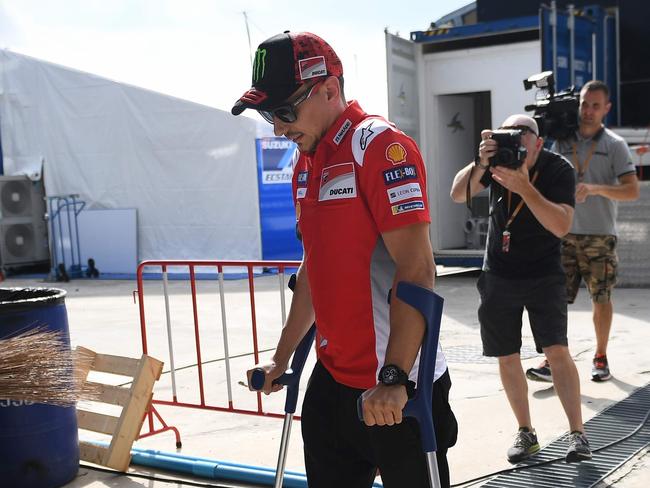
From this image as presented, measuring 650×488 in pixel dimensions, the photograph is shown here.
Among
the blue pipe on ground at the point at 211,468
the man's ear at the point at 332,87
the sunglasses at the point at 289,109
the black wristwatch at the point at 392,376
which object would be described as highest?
the man's ear at the point at 332,87

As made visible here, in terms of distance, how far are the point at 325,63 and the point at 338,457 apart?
A: 1.15 metres

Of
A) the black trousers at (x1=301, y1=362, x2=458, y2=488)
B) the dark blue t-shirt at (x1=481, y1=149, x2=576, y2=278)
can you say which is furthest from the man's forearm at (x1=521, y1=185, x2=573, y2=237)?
the black trousers at (x1=301, y1=362, x2=458, y2=488)

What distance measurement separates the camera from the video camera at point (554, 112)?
6.09 meters

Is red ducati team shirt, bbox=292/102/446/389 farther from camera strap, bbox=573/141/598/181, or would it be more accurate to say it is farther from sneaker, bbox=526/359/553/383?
camera strap, bbox=573/141/598/181

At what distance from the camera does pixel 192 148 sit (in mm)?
15953

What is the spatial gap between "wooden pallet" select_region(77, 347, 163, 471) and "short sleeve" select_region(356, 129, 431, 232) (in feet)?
9.31

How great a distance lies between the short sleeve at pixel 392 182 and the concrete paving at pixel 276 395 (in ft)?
4.94

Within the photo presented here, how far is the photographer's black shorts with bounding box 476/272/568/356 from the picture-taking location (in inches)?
178

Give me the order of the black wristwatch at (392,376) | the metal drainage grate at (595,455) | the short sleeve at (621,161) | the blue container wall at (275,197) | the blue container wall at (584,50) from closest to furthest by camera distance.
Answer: the black wristwatch at (392,376)
the metal drainage grate at (595,455)
the short sleeve at (621,161)
the blue container wall at (584,50)
the blue container wall at (275,197)

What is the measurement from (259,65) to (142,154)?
Result: 14526mm

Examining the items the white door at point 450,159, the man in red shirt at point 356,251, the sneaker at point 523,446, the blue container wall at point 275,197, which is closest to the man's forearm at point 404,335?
the man in red shirt at point 356,251

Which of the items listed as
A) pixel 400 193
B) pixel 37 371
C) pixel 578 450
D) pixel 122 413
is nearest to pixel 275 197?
pixel 122 413

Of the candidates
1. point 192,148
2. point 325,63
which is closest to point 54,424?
point 325,63

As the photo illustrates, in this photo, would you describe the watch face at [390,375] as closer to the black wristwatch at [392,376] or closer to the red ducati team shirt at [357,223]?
the black wristwatch at [392,376]
